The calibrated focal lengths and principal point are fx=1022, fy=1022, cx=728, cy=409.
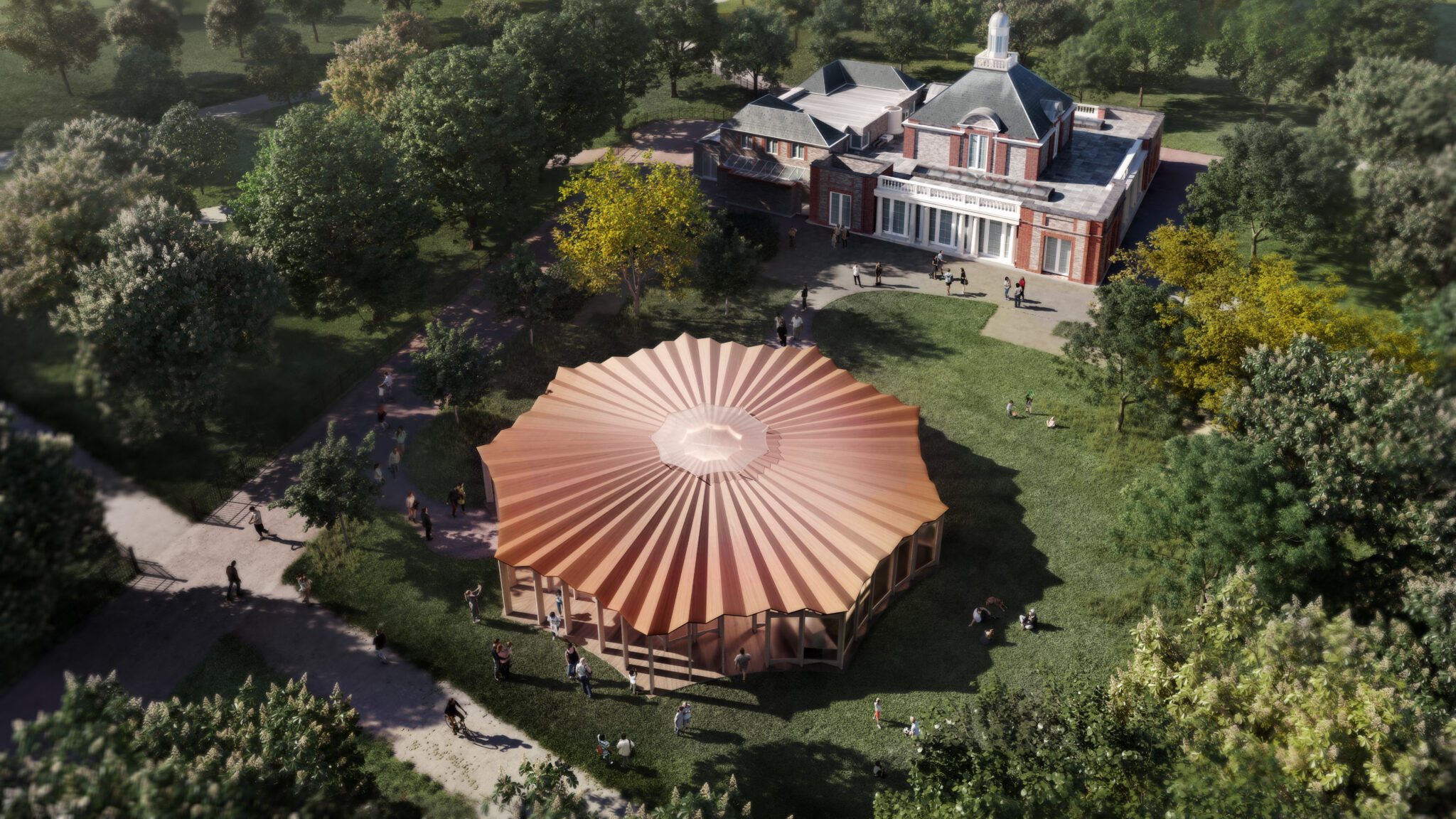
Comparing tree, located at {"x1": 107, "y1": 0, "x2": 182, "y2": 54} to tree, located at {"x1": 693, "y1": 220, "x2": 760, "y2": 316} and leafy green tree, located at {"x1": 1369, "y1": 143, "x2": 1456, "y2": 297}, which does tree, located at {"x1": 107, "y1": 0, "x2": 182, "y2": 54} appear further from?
leafy green tree, located at {"x1": 1369, "y1": 143, "x2": 1456, "y2": 297}

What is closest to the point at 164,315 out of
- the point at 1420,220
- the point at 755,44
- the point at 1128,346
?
the point at 1128,346

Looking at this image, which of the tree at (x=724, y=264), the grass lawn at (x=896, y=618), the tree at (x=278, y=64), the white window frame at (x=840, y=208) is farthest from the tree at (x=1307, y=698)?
the tree at (x=278, y=64)

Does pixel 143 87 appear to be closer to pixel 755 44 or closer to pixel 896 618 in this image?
pixel 755 44

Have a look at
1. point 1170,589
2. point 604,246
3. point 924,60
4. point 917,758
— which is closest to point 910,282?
point 604,246

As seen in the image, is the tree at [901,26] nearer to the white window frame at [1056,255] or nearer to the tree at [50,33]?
the white window frame at [1056,255]

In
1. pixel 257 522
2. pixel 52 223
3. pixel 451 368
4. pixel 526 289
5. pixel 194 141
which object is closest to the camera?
pixel 52 223
